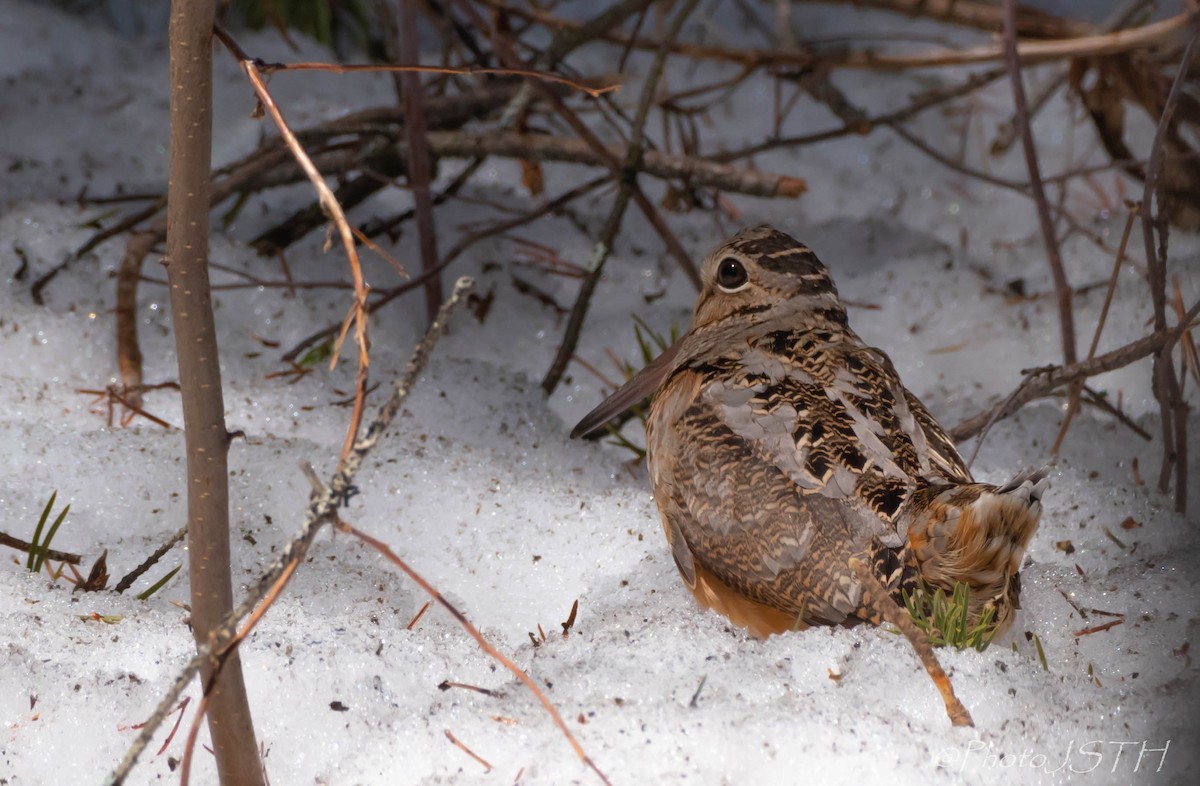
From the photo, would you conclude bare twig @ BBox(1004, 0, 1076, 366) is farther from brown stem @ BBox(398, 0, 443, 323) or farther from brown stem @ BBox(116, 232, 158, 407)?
brown stem @ BBox(116, 232, 158, 407)

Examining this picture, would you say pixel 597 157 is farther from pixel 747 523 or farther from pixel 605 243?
pixel 747 523

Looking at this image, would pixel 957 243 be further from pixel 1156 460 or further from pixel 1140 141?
pixel 1156 460

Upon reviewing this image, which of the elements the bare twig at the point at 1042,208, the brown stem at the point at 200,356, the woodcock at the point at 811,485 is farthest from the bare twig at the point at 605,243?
the brown stem at the point at 200,356

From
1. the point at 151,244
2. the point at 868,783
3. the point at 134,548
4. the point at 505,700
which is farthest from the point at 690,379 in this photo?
the point at 151,244

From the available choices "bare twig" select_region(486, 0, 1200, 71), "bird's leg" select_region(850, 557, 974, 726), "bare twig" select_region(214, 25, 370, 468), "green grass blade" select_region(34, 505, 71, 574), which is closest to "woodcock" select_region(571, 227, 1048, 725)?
"bird's leg" select_region(850, 557, 974, 726)

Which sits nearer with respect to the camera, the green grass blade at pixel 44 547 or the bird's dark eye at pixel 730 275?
the green grass blade at pixel 44 547

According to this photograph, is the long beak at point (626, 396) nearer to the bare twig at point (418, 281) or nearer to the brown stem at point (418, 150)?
the bare twig at point (418, 281)

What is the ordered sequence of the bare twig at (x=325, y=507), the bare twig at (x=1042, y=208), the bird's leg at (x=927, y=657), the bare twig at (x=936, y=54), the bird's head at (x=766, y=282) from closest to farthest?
the bare twig at (x=325, y=507) → the bird's leg at (x=927, y=657) → the bird's head at (x=766, y=282) → the bare twig at (x=1042, y=208) → the bare twig at (x=936, y=54)
